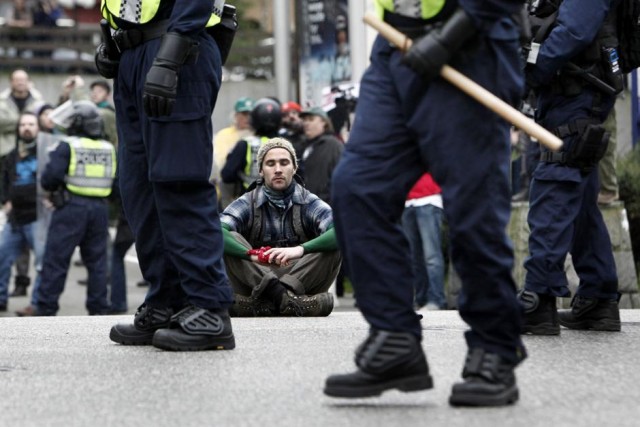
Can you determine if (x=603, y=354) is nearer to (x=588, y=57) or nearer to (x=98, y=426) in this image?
(x=588, y=57)

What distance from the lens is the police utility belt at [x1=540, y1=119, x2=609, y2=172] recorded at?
267 inches

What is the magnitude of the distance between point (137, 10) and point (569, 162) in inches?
79.5

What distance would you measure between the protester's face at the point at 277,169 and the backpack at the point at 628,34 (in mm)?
2794

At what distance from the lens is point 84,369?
5.55m

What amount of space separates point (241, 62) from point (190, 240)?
18.4 m

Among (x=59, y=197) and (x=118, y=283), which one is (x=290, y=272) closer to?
(x=59, y=197)

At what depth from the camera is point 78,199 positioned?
38.8ft

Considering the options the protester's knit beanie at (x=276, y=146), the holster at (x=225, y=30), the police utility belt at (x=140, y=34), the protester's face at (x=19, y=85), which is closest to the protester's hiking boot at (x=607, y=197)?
the protester's knit beanie at (x=276, y=146)

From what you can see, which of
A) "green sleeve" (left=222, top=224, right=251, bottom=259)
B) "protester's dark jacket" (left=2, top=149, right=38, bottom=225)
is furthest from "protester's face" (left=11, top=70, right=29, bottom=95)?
"green sleeve" (left=222, top=224, right=251, bottom=259)

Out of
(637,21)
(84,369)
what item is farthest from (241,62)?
(84,369)

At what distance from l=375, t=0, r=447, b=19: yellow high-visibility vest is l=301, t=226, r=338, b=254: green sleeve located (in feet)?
14.6

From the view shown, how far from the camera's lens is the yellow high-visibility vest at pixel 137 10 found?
5.95 meters

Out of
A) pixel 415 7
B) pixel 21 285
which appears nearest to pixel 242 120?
pixel 21 285

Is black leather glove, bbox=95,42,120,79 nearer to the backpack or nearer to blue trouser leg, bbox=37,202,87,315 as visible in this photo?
the backpack
